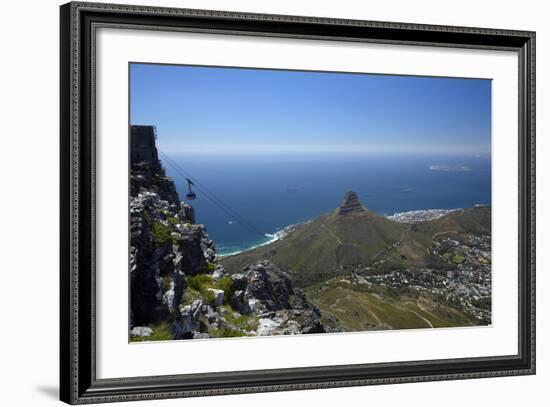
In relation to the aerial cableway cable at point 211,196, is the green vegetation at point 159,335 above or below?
below

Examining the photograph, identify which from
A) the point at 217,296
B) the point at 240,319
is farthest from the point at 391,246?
the point at 217,296

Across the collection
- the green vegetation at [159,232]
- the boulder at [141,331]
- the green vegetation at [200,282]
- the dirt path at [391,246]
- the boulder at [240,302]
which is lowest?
the boulder at [141,331]

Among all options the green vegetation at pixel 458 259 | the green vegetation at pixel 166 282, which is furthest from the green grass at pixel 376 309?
the green vegetation at pixel 166 282

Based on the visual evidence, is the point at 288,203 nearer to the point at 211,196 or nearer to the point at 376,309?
the point at 211,196

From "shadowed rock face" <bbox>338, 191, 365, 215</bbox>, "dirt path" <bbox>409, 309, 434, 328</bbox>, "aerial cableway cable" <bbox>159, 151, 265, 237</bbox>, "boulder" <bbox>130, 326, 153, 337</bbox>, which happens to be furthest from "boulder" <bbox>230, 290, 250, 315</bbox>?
"dirt path" <bbox>409, 309, 434, 328</bbox>

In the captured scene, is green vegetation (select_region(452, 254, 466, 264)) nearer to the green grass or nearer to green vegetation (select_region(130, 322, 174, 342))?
the green grass

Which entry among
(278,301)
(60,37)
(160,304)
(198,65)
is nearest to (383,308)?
(278,301)

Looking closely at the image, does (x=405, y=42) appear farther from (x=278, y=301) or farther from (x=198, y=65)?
(x=278, y=301)

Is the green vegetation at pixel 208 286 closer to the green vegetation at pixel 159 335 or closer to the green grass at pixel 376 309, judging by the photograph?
the green vegetation at pixel 159 335
